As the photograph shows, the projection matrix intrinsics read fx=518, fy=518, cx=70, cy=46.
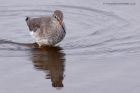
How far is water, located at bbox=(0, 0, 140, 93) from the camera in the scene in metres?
8.92

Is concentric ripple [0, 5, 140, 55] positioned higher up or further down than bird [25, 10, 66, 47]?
further down

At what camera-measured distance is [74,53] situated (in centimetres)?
1061

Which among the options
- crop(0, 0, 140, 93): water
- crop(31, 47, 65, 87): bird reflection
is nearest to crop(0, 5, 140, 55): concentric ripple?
crop(0, 0, 140, 93): water

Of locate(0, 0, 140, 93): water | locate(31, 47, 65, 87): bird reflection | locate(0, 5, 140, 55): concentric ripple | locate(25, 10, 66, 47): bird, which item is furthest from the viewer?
locate(25, 10, 66, 47): bird

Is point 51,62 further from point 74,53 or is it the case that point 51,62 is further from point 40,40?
point 40,40

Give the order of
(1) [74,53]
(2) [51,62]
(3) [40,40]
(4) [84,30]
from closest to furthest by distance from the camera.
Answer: (2) [51,62], (1) [74,53], (3) [40,40], (4) [84,30]

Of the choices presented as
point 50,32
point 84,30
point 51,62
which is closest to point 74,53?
point 51,62

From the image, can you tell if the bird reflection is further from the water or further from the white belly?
the white belly

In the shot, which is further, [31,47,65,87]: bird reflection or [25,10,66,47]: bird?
[25,10,66,47]: bird

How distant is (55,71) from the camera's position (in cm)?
975

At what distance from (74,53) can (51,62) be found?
587mm

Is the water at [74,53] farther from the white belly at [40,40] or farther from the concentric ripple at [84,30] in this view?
the white belly at [40,40]

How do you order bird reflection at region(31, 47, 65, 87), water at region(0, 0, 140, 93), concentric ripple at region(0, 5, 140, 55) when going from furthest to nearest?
concentric ripple at region(0, 5, 140, 55) → bird reflection at region(31, 47, 65, 87) → water at region(0, 0, 140, 93)

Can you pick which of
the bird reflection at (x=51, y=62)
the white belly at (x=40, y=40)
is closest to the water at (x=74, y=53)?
the bird reflection at (x=51, y=62)
